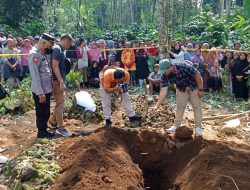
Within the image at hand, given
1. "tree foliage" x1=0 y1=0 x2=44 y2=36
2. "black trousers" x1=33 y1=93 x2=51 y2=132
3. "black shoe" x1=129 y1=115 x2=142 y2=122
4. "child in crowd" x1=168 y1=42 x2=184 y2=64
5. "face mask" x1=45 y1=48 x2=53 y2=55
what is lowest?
"black shoe" x1=129 y1=115 x2=142 y2=122

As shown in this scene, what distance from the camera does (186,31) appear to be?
2006 centimetres

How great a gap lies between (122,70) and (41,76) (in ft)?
4.63

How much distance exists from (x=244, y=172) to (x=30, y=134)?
184 inches

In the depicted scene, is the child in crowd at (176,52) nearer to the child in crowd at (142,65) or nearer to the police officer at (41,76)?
the child in crowd at (142,65)

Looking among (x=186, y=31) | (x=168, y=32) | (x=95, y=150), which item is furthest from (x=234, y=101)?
(x=186, y=31)

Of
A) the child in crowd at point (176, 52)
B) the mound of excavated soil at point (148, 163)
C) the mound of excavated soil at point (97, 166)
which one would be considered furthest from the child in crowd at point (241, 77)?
the mound of excavated soil at point (97, 166)

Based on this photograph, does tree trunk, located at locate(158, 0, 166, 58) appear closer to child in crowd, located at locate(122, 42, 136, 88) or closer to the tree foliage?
child in crowd, located at locate(122, 42, 136, 88)

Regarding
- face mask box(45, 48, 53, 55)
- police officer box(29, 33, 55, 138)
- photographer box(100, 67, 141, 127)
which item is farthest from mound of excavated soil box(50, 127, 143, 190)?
face mask box(45, 48, 53, 55)

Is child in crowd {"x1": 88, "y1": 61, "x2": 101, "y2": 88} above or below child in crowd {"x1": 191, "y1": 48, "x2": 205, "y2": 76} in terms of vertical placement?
below

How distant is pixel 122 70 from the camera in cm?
679

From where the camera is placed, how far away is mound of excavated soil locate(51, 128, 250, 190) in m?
4.64

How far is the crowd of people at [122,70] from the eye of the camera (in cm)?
655

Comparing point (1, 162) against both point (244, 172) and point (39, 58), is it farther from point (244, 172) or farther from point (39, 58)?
point (244, 172)

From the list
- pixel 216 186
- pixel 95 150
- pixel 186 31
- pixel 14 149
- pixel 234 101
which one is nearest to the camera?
pixel 216 186
